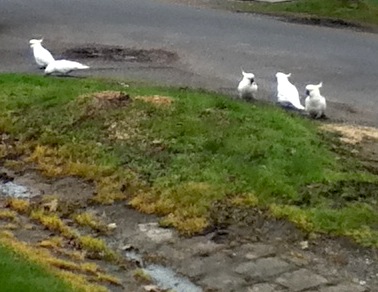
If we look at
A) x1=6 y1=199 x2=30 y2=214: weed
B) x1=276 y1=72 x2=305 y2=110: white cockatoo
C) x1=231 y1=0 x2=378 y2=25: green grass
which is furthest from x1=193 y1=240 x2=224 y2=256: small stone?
x1=231 y1=0 x2=378 y2=25: green grass

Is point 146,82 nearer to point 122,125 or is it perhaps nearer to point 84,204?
point 122,125

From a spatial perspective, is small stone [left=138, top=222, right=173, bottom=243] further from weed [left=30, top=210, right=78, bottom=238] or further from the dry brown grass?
the dry brown grass

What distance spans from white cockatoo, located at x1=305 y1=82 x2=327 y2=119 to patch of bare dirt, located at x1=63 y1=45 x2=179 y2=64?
4.46m

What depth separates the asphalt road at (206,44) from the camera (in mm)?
14211

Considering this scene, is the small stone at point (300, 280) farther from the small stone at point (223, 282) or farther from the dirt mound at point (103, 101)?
the dirt mound at point (103, 101)

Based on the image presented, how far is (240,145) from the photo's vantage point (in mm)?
9711

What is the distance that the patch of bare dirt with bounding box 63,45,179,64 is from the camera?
51.3ft

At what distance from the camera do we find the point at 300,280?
713 cm

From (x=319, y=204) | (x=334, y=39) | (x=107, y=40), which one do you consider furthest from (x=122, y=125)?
(x=334, y=39)

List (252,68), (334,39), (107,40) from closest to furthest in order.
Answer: (252,68), (107,40), (334,39)

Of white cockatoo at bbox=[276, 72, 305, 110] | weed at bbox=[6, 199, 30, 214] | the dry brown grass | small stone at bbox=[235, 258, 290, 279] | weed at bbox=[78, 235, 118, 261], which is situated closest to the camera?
small stone at bbox=[235, 258, 290, 279]

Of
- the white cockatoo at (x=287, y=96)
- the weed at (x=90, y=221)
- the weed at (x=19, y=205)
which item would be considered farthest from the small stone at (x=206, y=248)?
the white cockatoo at (x=287, y=96)

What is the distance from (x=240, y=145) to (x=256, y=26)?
10948 mm

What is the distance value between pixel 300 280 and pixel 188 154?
2.75 meters
